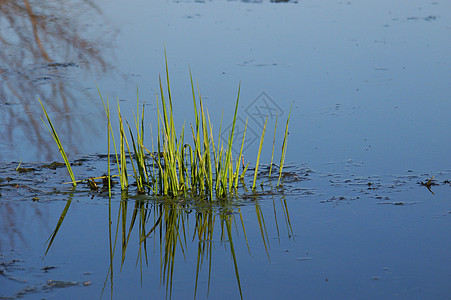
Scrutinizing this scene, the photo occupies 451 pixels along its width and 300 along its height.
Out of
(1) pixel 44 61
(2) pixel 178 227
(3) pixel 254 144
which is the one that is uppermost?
(1) pixel 44 61

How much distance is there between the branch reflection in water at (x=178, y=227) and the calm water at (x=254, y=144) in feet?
0.05

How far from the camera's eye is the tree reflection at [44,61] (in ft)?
17.8

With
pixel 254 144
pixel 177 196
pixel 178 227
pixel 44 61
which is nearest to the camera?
pixel 178 227

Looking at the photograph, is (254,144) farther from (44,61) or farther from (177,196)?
(44,61)

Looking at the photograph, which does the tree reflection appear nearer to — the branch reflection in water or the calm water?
the calm water

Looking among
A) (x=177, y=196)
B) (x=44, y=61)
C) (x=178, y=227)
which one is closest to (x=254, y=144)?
(x=177, y=196)

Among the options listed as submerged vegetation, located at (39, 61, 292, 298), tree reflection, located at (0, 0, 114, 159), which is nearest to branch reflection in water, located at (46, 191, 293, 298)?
submerged vegetation, located at (39, 61, 292, 298)

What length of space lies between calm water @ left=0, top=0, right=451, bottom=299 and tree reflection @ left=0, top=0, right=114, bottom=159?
3cm

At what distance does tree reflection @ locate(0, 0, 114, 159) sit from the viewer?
5434 mm

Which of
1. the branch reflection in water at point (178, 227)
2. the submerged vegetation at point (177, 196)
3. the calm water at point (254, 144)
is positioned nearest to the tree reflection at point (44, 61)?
the calm water at point (254, 144)

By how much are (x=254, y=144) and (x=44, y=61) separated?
3.13 m

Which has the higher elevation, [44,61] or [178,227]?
[44,61]

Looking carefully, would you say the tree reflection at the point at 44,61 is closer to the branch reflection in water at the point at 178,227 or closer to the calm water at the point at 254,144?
the calm water at the point at 254,144

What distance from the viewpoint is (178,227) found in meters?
3.83
